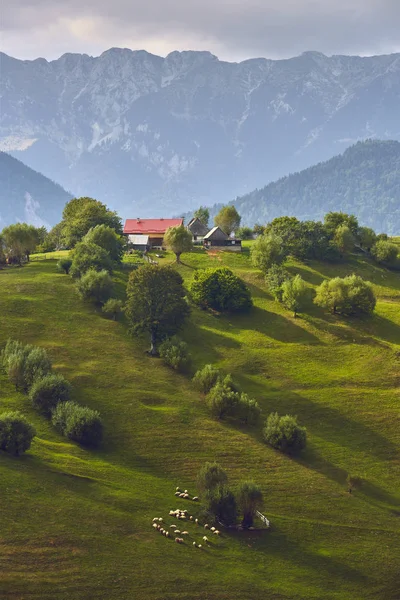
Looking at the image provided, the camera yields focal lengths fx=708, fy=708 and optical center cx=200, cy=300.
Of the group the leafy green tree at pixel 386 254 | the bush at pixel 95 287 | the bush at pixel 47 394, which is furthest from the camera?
the leafy green tree at pixel 386 254

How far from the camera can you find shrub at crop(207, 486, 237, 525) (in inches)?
2864

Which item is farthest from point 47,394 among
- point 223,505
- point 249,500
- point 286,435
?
point 249,500

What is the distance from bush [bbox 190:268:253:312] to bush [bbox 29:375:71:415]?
5431 cm

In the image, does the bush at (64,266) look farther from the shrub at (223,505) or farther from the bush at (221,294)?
the shrub at (223,505)

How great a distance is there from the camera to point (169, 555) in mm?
65000

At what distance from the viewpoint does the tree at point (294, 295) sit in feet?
466

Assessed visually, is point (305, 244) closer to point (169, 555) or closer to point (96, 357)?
point (96, 357)

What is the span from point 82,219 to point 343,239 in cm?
6715

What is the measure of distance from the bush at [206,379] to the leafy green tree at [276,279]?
1842 inches

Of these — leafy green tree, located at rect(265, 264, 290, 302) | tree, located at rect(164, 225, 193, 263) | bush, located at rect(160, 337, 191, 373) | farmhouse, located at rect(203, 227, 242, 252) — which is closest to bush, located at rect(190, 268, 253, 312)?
leafy green tree, located at rect(265, 264, 290, 302)

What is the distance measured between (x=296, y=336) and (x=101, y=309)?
36.6 m

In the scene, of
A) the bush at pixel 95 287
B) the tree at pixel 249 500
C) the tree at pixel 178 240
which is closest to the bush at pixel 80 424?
the tree at pixel 249 500

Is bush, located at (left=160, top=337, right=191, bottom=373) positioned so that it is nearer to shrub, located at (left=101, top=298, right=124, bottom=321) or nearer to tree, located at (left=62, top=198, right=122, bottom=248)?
shrub, located at (left=101, top=298, right=124, bottom=321)

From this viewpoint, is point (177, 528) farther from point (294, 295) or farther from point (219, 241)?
point (219, 241)
